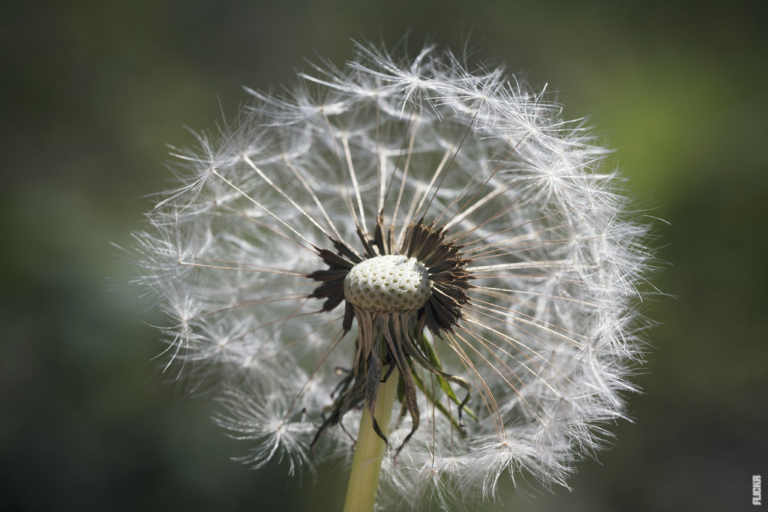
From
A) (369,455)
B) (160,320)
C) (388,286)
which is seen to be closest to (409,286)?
(388,286)

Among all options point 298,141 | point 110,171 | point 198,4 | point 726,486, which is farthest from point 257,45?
point 726,486

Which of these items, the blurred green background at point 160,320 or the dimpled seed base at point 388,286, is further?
the blurred green background at point 160,320

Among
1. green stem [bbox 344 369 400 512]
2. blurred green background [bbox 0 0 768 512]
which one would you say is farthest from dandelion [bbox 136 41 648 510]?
blurred green background [bbox 0 0 768 512]

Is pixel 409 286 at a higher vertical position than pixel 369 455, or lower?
higher

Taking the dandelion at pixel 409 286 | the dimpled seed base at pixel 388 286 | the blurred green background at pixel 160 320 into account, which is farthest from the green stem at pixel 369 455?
the blurred green background at pixel 160 320

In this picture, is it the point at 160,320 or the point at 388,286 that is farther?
the point at 160,320

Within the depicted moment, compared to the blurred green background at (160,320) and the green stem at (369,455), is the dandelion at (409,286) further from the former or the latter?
the blurred green background at (160,320)

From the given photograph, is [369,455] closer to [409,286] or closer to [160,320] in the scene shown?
[409,286]

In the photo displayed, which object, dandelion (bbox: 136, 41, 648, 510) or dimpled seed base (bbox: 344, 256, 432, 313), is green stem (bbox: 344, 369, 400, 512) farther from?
dimpled seed base (bbox: 344, 256, 432, 313)
